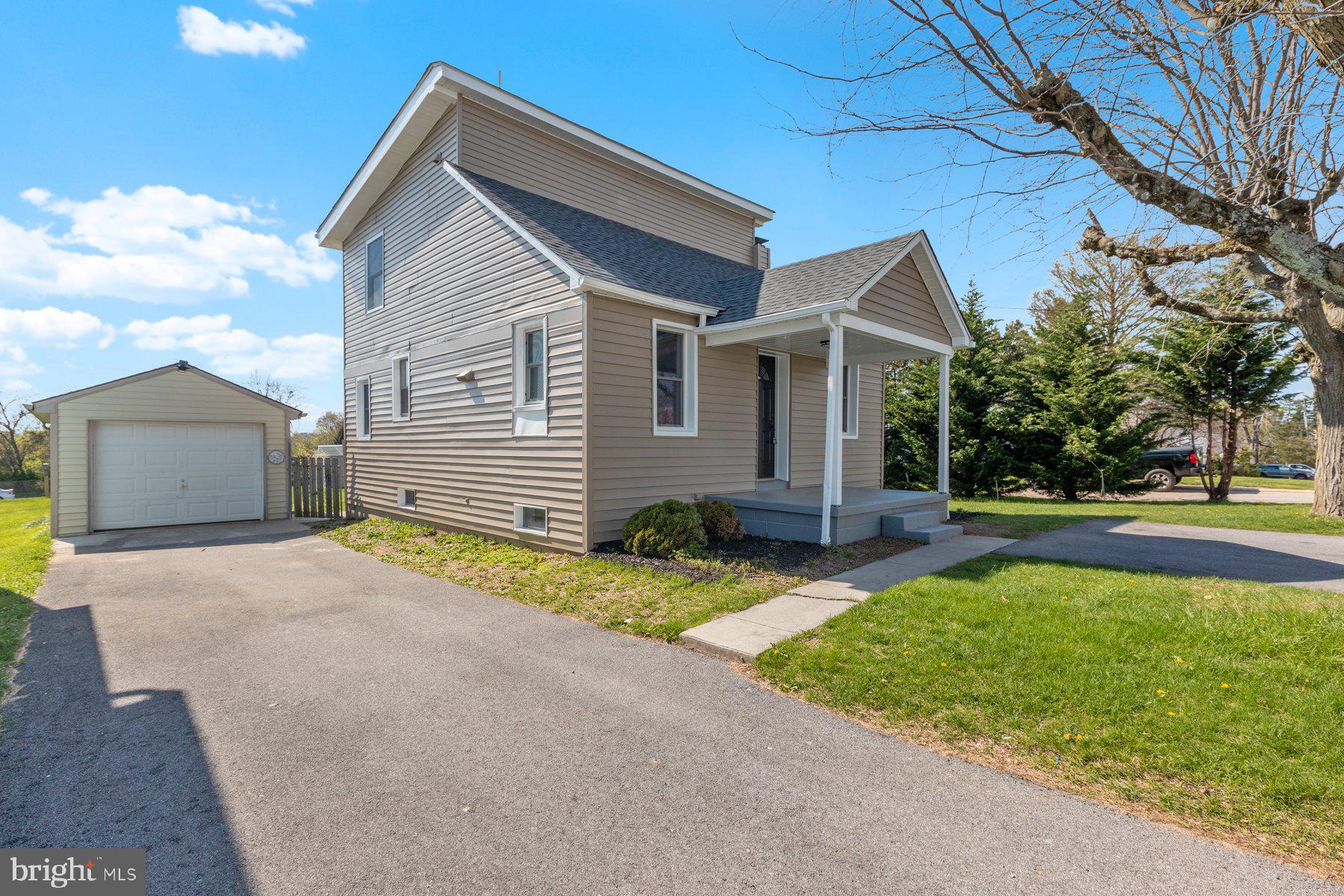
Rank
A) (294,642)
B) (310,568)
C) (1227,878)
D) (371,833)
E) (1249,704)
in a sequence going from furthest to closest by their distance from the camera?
(310,568) < (294,642) < (1249,704) < (371,833) < (1227,878)

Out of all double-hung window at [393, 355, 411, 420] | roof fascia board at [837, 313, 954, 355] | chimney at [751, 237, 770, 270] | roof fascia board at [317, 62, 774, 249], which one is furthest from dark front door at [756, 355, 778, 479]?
double-hung window at [393, 355, 411, 420]

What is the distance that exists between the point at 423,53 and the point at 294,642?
32.6ft

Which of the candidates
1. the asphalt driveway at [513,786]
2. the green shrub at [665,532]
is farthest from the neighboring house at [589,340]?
the asphalt driveway at [513,786]

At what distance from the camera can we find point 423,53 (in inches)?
393

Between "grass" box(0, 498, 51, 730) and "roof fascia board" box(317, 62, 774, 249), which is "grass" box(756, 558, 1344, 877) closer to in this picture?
"grass" box(0, 498, 51, 730)

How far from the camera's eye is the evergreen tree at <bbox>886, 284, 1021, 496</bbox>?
48.7 feet

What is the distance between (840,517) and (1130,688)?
14.5 ft

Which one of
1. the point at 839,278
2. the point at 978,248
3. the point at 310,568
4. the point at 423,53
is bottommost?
the point at 310,568

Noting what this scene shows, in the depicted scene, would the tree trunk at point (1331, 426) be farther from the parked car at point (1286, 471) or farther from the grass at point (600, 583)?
the parked car at point (1286, 471)

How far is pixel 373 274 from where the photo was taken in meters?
13.0

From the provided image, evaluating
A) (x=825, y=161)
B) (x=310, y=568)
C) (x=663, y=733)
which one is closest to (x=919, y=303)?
(x=825, y=161)

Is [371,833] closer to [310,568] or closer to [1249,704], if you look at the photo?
[1249,704]

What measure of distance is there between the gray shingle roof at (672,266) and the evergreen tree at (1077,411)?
7870 millimetres

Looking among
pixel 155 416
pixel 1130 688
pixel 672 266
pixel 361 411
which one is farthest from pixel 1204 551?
pixel 155 416
